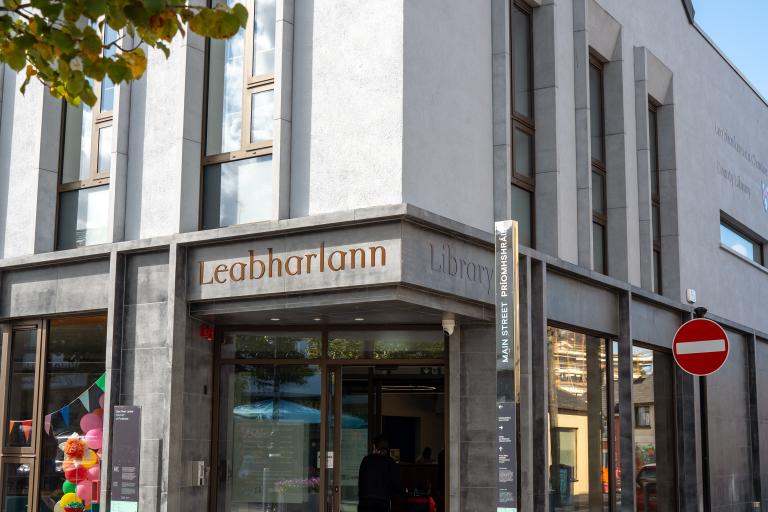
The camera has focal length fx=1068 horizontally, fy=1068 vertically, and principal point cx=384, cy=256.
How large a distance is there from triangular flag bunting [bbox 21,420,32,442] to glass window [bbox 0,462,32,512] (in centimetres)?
39

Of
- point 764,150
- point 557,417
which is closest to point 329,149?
point 557,417

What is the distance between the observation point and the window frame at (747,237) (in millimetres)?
22408

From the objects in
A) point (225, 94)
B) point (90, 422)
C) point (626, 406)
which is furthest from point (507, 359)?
point (626, 406)

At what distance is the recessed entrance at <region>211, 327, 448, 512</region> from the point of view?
13.9 metres

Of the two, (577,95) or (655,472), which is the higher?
(577,95)

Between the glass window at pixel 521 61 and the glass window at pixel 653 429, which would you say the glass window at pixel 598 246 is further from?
the glass window at pixel 521 61

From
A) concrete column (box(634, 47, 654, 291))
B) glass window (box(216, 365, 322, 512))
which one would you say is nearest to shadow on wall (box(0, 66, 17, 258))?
glass window (box(216, 365, 322, 512))

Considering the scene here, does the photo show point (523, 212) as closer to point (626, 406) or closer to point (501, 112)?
point (501, 112)

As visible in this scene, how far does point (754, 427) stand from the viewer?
21953 millimetres

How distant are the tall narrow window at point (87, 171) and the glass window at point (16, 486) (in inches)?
124

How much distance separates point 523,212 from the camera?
1509 cm

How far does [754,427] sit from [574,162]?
9.04 m

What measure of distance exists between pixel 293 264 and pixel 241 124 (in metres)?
2.27

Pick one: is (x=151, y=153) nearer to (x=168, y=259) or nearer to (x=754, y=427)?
(x=168, y=259)
